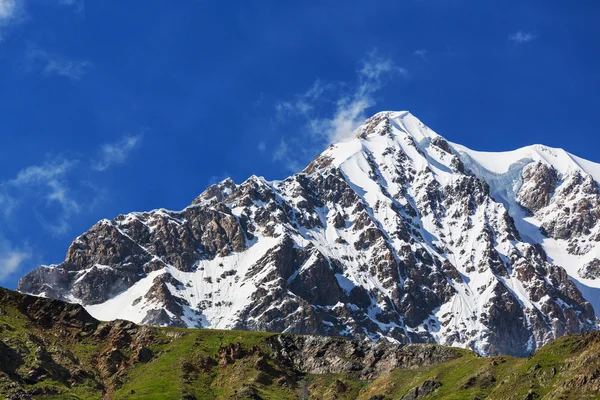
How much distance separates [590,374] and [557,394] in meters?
7.70

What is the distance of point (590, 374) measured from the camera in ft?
646

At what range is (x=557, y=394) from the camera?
650 feet
